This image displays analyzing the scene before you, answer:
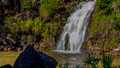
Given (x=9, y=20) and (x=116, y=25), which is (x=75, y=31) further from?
(x=9, y=20)

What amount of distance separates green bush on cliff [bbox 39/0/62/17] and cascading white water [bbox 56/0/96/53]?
86.0 inches

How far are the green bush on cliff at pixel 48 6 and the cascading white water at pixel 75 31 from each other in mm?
2185

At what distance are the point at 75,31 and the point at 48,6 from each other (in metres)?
4.63

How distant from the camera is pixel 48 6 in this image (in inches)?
637

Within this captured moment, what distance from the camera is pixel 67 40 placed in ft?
43.3

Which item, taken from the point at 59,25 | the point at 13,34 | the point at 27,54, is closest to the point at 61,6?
the point at 59,25

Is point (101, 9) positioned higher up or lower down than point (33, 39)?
higher up

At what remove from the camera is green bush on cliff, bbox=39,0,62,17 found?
15728mm

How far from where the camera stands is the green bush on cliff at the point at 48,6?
51.6 ft

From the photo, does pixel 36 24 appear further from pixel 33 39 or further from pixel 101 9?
pixel 101 9

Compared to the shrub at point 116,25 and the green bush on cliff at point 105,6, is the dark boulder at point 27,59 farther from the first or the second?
the green bush on cliff at point 105,6

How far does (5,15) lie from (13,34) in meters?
3.62

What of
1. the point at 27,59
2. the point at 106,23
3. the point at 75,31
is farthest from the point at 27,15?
the point at 27,59

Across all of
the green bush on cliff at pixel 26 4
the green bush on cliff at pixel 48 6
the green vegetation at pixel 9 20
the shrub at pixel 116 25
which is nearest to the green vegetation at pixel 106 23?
the shrub at pixel 116 25
